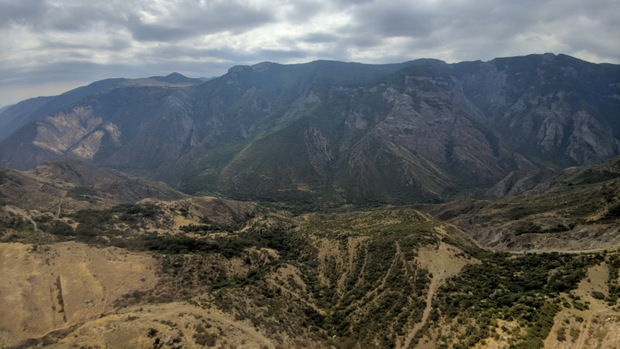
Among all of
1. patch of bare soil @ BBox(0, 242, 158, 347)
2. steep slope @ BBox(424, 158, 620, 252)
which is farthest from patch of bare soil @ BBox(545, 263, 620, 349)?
patch of bare soil @ BBox(0, 242, 158, 347)

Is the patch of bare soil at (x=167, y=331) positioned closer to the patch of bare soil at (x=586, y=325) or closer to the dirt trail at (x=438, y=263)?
the dirt trail at (x=438, y=263)

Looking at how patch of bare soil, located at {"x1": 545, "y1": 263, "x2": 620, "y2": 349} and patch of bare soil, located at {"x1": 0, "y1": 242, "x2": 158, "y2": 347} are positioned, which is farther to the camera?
patch of bare soil, located at {"x1": 0, "y1": 242, "x2": 158, "y2": 347}

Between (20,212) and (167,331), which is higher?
(20,212)

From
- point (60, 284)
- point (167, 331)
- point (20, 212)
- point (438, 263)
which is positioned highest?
point (20, 212)

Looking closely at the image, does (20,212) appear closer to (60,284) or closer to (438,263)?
(60,284)

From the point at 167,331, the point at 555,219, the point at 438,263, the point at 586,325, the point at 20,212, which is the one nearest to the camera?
the point at 586,325

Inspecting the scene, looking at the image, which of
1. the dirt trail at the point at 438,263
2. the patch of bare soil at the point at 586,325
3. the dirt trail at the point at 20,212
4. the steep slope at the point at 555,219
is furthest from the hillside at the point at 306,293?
the steep slope at the point at 555,219

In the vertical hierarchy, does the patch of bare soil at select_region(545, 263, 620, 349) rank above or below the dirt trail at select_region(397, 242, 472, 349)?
above

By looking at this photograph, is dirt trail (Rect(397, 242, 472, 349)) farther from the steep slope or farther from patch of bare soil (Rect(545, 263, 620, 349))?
the steep slope

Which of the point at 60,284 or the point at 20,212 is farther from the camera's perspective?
the point at 20,212

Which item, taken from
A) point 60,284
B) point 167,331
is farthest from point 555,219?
point 60,284

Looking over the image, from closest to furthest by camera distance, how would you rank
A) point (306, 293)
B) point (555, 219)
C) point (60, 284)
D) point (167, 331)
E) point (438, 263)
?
point (167, 331) < point (60, 284) < point (438, 263) < point (306, 293) < point (555, 219)

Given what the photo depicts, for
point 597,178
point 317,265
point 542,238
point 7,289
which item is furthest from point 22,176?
point 597,178
